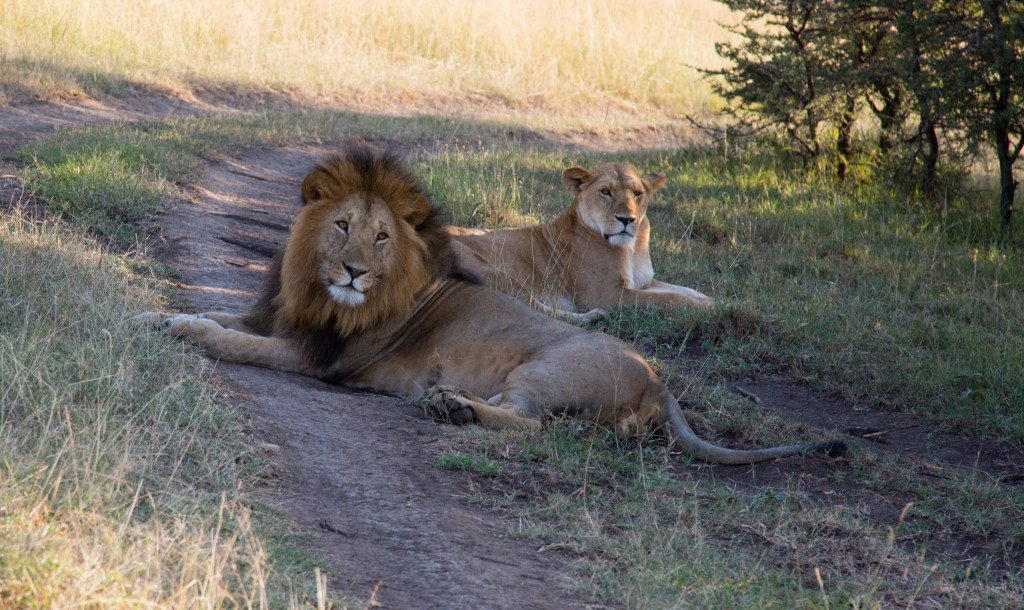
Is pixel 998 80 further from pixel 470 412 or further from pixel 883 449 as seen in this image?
pixel 470 412

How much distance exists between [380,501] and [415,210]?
1.68 m

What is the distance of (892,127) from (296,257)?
7.36m

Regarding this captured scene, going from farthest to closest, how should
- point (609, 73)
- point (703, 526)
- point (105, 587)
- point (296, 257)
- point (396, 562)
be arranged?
1. point (609, 73)
2. point (296, 257)
3. point (703, 526)
4. point (396, 562)
5. point (105, 587)

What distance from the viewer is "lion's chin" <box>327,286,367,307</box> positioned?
14.4 ft

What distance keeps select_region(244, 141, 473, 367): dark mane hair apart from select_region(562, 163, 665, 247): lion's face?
2124 millimetres

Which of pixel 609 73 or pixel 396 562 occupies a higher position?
pixel 609 73

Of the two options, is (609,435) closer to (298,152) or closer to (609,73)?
(298,152)

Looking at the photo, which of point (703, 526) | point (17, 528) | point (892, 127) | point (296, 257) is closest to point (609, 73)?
point (892, 127)

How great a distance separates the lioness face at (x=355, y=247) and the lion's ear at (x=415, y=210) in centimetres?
6

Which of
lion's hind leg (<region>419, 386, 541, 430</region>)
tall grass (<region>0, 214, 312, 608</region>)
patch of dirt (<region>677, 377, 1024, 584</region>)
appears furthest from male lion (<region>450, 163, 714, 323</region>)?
tall grass (<region>0, 214, 312, 608</region>)

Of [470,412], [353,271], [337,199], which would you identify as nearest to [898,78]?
[337,199]

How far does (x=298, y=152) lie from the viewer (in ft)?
31.7

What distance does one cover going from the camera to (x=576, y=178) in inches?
267

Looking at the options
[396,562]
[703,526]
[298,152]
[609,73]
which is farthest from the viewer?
[609,73]
